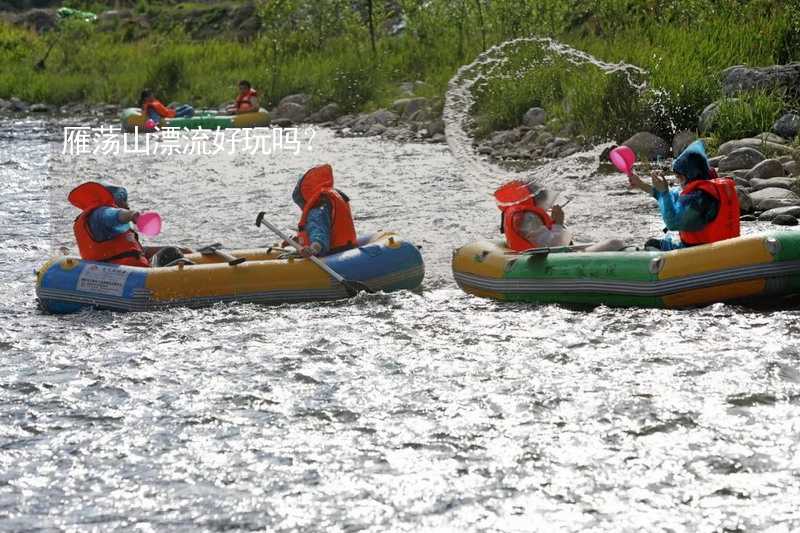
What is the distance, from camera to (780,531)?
4.17 m

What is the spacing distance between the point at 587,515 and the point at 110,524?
1805mm

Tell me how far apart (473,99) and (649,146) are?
481 centimetres

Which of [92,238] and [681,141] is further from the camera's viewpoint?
[681,141]

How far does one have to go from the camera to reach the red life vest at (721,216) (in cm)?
695

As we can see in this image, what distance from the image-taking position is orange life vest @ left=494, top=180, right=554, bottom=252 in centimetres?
771

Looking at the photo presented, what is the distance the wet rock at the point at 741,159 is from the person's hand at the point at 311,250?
4.70m

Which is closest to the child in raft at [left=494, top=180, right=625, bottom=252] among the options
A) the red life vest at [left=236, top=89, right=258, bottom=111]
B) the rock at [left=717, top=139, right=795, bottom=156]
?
Answer: the rock at [left=717, top=139, right=795, bottom=156]

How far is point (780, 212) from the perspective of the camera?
9.30 meters

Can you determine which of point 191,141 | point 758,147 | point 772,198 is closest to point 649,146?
point 758,147

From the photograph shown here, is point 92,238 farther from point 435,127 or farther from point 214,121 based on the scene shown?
point 214,121

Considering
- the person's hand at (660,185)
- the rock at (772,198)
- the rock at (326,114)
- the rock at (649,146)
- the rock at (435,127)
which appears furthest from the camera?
the rock at (326,114)

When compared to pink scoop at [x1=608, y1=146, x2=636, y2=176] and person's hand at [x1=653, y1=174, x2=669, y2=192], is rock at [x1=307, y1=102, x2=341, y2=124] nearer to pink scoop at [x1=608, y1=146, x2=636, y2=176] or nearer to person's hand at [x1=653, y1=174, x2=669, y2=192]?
pink scoop at [x1=608, y1=146, x2=636, y2=176]

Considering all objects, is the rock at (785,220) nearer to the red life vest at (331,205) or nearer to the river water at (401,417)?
the river water at (401,417)

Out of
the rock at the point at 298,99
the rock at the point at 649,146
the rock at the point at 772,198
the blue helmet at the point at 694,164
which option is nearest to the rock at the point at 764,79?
the rock at the point at 649,146
